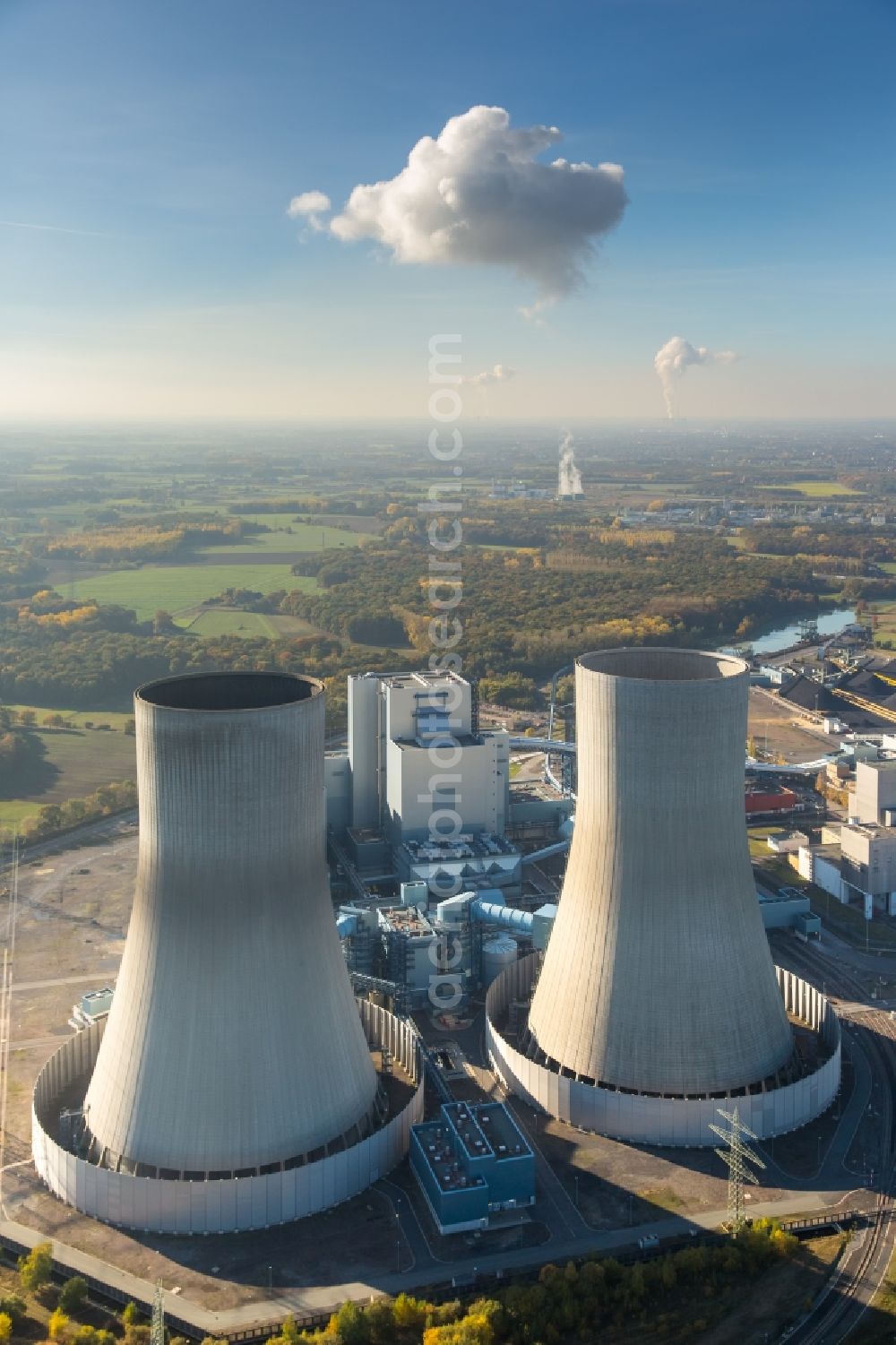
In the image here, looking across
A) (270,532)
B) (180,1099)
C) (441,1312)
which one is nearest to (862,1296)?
(441,1312)

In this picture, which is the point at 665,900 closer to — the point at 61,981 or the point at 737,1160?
the point at 737,1160

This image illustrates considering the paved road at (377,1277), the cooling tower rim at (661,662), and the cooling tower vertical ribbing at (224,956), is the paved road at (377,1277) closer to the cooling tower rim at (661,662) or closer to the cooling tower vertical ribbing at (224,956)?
the cooling tower vertical ribbing at (224,956)

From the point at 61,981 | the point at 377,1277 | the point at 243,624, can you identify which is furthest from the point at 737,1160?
the point at 243,624

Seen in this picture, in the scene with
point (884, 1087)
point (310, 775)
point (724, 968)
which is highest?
point (310, 775)

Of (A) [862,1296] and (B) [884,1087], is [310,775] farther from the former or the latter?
(B) [884,1087]

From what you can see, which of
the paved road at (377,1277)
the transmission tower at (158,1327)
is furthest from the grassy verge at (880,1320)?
the transmission tower at (158,1327)

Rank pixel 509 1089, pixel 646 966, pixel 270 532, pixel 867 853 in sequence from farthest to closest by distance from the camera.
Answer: pixel 270 532, pixel 867 853, pixel 509 1089, pixel 646 966
